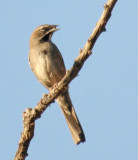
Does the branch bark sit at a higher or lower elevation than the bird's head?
lower

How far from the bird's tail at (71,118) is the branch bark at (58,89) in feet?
8.84

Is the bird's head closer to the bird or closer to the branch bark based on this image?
the bird

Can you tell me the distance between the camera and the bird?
33.9 ft

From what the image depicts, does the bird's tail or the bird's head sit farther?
the bird's head

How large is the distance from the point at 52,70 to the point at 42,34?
1.46 meters

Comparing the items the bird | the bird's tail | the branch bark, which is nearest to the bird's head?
the bird

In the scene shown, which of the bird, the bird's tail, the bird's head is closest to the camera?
the bird's tail

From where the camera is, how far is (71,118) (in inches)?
413

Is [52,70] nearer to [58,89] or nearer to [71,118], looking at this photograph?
[71,118]

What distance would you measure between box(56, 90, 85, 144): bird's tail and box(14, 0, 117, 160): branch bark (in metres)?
2.69

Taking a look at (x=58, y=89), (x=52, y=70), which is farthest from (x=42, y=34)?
(x=58, y=89)

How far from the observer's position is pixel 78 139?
32.0 ft

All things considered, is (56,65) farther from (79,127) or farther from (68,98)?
(79,127)

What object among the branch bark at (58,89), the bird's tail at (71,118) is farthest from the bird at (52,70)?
the branch bark at (58,89)
